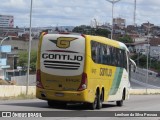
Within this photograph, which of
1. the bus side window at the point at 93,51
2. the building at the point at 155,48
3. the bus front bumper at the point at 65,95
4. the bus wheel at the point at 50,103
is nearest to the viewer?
the bus front bumper at the point at 65,95

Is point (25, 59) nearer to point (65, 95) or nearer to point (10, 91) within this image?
point (10, 91)

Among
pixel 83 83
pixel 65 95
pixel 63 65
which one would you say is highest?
pixel 63 65

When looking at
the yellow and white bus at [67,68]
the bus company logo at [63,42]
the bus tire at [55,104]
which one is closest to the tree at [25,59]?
the bus tire at [55,104]

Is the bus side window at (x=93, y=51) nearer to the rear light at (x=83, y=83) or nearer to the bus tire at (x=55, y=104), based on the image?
the rear light at (x=83, y=83)

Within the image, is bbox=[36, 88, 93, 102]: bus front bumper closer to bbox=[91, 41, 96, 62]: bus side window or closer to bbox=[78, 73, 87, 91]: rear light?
bbox=[78, 73, 87, 91]: rear light

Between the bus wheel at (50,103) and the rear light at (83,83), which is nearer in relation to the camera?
the rear light at (83,83)

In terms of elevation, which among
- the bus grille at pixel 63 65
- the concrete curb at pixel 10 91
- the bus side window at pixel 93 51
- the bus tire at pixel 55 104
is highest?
the bus side window at pixel 93 51

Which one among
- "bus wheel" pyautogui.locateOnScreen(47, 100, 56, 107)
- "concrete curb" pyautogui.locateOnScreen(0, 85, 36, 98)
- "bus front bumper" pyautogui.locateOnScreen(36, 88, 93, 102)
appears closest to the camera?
"bus front bumper" pyautogui.locateOnScreen(36, 88, 93, 102)

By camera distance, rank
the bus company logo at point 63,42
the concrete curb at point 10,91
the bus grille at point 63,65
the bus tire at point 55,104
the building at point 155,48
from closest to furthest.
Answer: the bus grille at point 63,65
the bus company logo at point 63,42
the bus tire at point 55,104
the concrete curb at point 10,91
the building at point 155,48

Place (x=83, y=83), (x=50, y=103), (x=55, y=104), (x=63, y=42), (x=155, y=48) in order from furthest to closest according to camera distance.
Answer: (x=155, y=48)
(x=55, y=104)
(x=50, y=103)
(x=63, y=42)
(x=83, y=83)

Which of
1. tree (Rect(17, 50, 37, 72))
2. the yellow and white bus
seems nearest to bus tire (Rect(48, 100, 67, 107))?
the yellow and white bus

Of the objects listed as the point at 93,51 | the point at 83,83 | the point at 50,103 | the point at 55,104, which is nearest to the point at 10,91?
the point at 55,104

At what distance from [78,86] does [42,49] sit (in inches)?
89.5

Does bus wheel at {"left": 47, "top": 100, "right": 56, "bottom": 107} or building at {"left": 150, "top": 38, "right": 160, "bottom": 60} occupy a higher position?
bus wheel at {"left": 47, "top": 100, "right": 56, "bottom": 107}
